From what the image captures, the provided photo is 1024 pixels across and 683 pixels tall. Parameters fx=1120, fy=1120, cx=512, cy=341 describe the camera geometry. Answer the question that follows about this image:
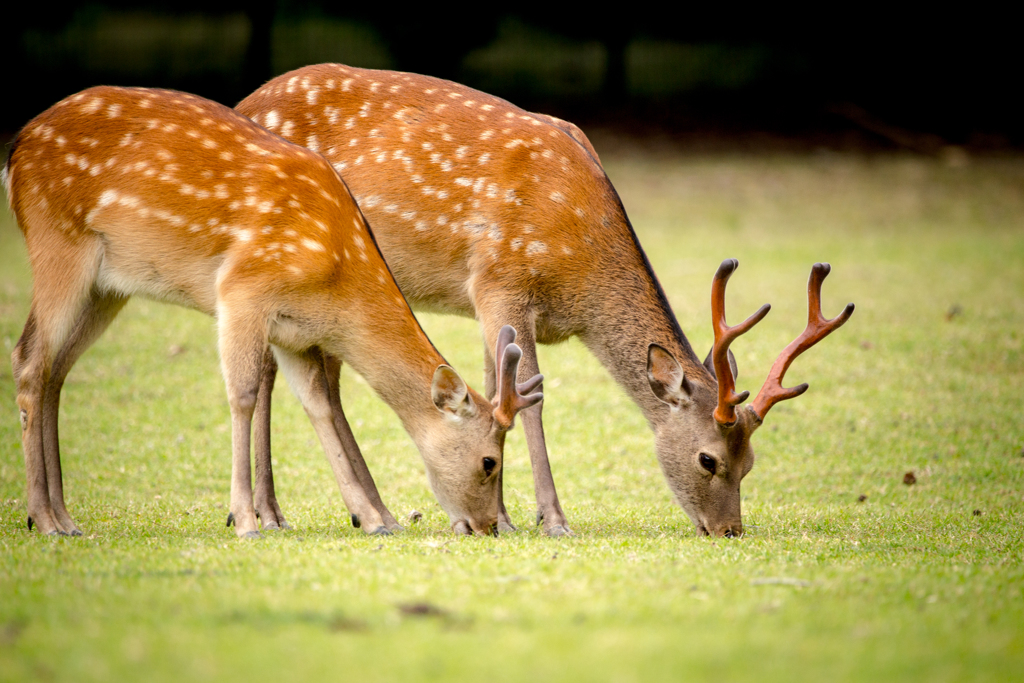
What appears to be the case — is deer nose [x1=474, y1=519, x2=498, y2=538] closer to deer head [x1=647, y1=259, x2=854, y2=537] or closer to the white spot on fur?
deer head [x1=647, y1=259, x2=854, y2=537]

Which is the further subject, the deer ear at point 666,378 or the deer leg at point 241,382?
the deer ear at point 666,378

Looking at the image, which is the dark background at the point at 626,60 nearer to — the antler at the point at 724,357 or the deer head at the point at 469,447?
the deer head at the point at 469,447

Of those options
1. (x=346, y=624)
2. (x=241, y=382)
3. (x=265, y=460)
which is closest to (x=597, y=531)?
(x=265, y=460)

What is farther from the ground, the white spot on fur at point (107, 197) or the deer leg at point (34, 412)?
the white spot on fur at point (107, 197)

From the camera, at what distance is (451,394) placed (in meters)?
5.54

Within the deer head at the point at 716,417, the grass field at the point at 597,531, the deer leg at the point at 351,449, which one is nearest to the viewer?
the grass field at the point at 597,531

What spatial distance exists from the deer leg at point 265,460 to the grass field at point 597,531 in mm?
206

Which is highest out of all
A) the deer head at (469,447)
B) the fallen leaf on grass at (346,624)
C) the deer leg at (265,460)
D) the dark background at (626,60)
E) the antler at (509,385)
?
the fallen leaf on grass at (346,624)

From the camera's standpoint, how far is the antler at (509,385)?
5.34 metres

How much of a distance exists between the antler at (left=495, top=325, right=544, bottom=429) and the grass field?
63 cm

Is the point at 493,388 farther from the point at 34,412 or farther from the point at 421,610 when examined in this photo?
the point at 421,610

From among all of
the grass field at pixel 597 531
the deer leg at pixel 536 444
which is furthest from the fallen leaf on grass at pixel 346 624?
the deer leg at pixel 536 444

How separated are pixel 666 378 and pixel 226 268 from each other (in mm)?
2373

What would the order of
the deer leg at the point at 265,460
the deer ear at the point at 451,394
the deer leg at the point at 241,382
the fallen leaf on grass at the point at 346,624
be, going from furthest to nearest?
the deer leg at the point at 265,460
the deer ear at the point at 451,394
the deer leg at the point at 241,382
the fallen leaf on grass at the point at 346,624
